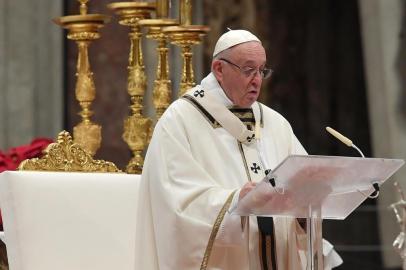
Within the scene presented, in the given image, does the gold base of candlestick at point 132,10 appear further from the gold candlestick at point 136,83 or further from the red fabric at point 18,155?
the red fabric at point 18,155

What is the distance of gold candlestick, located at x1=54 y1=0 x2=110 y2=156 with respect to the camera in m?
8.51

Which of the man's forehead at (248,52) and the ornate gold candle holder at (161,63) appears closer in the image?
the man's forehead at (248,52)

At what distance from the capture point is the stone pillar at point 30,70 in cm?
1105

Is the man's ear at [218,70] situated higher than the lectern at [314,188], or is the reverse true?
the man's ear at [218,70]

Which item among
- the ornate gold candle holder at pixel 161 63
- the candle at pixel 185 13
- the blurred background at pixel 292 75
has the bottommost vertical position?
the blurred background at pixel 292 75

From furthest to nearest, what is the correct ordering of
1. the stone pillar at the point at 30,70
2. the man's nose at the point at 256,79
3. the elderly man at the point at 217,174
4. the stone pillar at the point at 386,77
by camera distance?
the stone pillar at the point at 386,77
the stone pillar at the point at 30,70
the man's nose at the point at 256,79
the elderly man at the point at 217,174

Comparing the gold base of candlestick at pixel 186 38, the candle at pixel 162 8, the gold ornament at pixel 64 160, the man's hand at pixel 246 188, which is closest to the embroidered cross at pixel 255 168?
the man's hand at pixel 246 188

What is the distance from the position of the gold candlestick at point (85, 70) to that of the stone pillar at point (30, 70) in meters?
2.46

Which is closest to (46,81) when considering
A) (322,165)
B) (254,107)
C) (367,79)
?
(367,79)

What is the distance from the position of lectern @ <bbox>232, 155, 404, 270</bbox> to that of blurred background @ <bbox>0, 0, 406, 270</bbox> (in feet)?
12.3

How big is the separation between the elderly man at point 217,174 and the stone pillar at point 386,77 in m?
4.70

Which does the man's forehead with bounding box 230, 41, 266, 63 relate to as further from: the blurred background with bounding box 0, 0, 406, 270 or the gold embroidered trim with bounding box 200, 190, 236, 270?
the blurred background with bounding box 0, 0, 406, 270

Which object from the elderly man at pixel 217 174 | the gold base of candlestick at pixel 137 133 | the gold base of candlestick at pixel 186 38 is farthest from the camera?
the gold base of candlestick at pixel 137 133

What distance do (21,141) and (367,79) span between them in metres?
2.91
